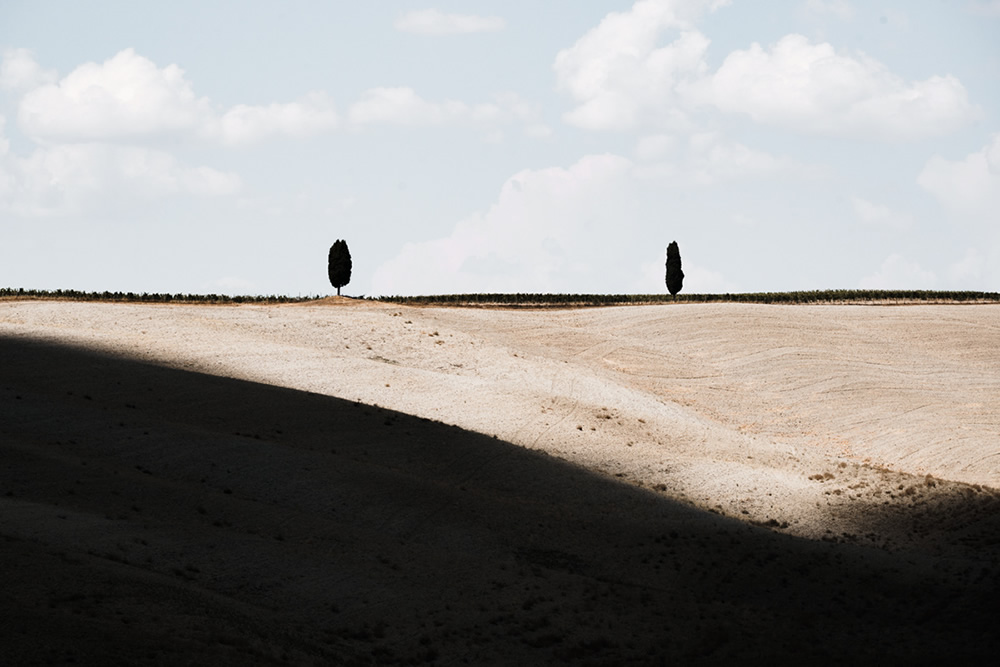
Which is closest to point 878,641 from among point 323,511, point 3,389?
point 323,511

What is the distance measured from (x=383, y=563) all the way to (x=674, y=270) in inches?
2333

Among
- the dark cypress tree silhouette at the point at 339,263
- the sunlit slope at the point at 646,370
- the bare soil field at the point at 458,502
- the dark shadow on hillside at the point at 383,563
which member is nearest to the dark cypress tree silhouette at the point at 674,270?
the sunlit slope at the point at 646,370

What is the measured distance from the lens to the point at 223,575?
1688cm

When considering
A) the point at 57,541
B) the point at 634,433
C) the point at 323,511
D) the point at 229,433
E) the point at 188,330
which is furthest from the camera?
the point at 188,330

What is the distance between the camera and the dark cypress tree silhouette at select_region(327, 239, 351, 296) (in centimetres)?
6375

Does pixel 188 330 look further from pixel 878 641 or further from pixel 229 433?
pixel 878 641

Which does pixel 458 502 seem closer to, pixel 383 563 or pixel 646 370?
pixel 383 563

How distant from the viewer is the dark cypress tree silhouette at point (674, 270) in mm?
75312

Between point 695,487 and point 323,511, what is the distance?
11.0 metres

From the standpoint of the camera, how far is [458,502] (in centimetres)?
2258

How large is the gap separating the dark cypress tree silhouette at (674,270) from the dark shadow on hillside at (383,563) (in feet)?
164

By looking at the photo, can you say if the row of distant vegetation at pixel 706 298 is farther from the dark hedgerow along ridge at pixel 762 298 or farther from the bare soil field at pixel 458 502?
the bare soil field at pixel 458 502

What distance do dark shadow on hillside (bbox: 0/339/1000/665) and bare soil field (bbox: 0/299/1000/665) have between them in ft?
0.23

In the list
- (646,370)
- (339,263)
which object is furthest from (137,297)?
(646,370)
